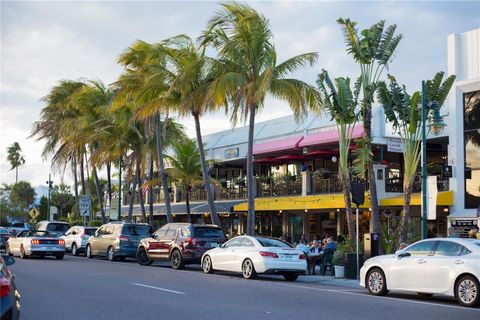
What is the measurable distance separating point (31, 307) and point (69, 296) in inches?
69.2

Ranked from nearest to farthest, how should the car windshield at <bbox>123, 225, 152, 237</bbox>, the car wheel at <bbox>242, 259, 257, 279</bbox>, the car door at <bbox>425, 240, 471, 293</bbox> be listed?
the car door at <bbox>425, 240, 471, 293</bbox> → the car wheel at <bbox>242, 259, 257, 279</bbox> → the car windshield at <bbox>123, 225, 152, 237</bbox>

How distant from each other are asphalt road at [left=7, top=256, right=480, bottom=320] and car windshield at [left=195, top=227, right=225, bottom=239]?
4.24 m

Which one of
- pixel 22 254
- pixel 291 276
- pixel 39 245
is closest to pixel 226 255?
pixel 291 276

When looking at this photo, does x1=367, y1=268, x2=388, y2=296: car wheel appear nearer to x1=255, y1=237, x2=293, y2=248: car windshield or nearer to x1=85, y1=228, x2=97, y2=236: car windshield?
x1=255, y1=237, x2=293, y2=248: car windshield

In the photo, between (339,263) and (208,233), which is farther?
(208,233)

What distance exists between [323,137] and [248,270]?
473 inches

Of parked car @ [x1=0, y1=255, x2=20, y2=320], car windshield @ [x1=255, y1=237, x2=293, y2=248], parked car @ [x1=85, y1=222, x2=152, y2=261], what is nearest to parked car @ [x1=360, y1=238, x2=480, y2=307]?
car windshield @ [x1=255, y1=237, x2=293, y2=248]

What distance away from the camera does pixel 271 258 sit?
18906mm

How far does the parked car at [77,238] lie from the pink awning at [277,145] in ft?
31.5

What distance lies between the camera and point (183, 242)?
23.0m

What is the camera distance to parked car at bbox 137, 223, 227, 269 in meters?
22.8

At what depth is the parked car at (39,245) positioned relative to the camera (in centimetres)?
2742

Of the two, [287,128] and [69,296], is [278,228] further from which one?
[69,296]

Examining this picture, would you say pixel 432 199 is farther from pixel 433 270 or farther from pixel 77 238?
pixel 77 238
